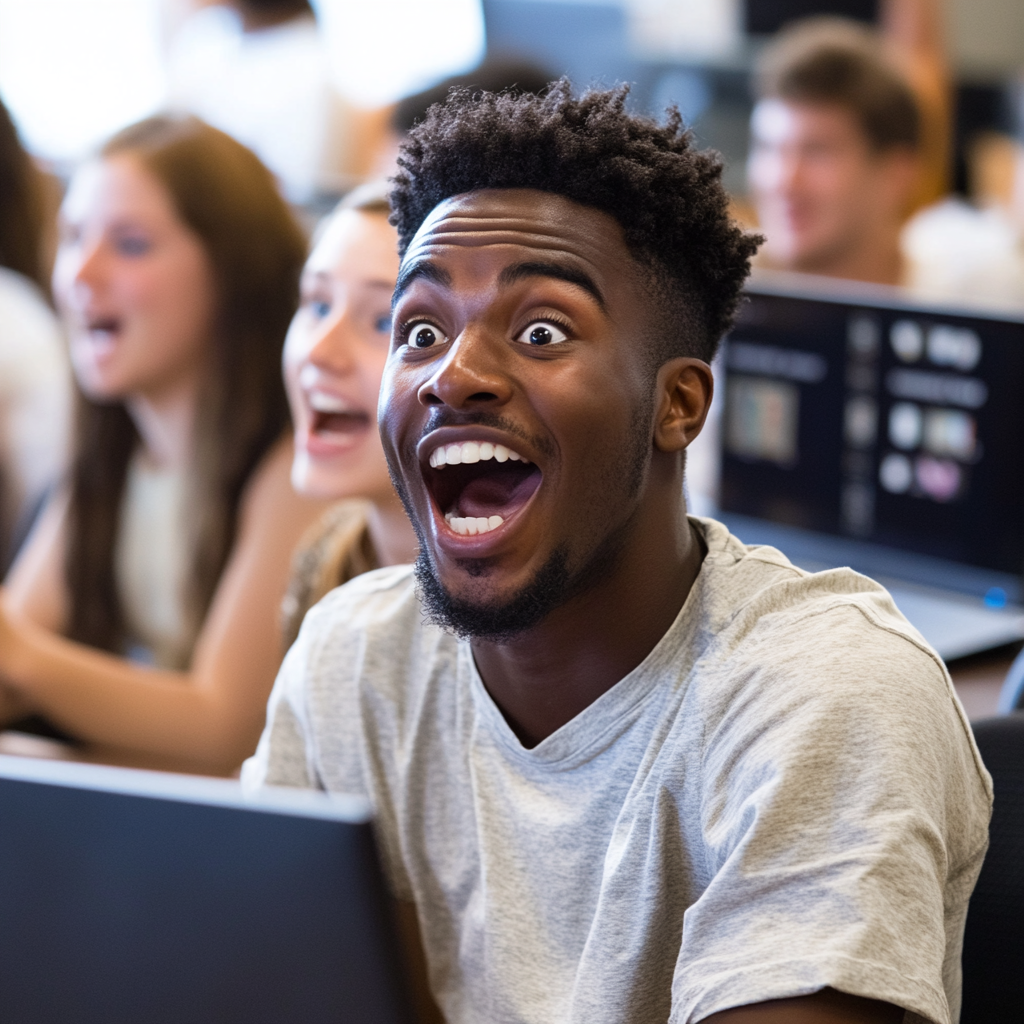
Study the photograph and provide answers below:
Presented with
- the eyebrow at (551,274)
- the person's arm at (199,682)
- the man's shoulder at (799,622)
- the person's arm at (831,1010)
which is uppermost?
the eyebrow at (551,274)

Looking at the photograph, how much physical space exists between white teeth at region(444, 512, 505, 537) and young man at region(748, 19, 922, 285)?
2.33 m

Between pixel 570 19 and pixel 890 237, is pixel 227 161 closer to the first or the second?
pixel 890 237

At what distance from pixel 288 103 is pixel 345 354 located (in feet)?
8.22

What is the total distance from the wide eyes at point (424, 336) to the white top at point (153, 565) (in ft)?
3.92

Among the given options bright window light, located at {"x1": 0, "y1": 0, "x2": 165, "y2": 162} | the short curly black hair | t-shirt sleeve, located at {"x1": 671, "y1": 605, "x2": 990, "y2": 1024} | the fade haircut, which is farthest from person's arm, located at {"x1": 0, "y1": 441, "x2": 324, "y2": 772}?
bright window light, located at {"x1": 0, "y1": 0, "x2": 165, "y2": 162}

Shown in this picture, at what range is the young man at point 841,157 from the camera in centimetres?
308

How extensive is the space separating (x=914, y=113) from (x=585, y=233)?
7.97 ft

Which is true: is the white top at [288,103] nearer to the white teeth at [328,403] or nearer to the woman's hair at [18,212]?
the woman's hair at [18,212]

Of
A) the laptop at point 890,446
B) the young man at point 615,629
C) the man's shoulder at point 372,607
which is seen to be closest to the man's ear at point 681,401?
the young man at point 615,629

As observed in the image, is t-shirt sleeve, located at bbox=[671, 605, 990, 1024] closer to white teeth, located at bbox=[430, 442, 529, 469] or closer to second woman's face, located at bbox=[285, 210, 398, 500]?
white teeth, located at bbox=[430, 442, 529, 469]

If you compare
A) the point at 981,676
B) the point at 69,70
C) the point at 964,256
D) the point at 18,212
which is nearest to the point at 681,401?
the point at 981,676

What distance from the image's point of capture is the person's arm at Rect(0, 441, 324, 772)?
6.12ft

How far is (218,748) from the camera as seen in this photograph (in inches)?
73.2

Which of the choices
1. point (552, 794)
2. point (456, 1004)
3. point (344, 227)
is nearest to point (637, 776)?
point (552, 794)
